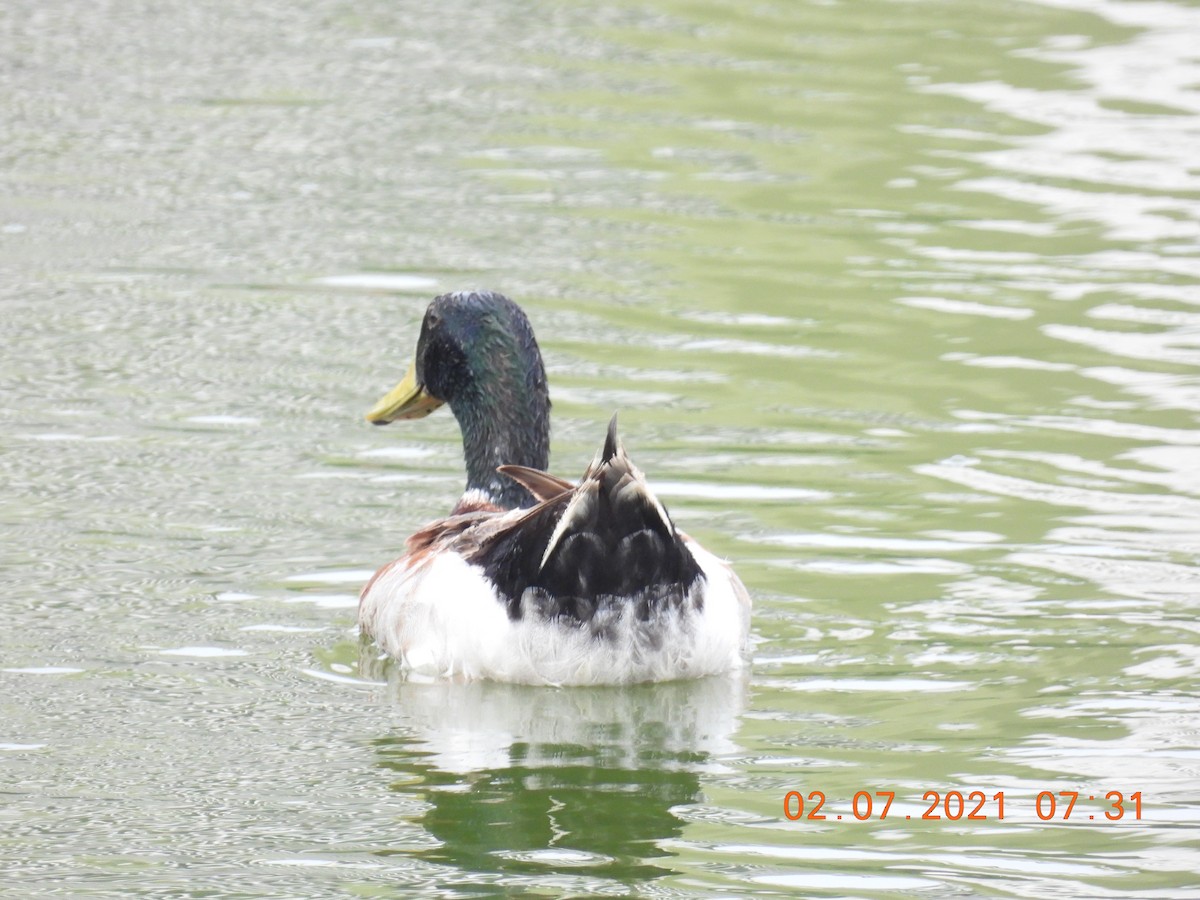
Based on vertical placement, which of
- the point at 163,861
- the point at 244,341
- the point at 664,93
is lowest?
the point at 163,861

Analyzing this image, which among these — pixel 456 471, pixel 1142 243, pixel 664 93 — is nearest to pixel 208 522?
pixel 456 471

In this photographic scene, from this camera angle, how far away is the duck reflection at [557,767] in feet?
22.3

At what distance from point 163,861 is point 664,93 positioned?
40.7 ft

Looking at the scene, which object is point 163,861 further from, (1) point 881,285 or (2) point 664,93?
(2) point 664,93

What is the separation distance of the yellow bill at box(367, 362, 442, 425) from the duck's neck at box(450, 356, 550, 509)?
341 millimetres

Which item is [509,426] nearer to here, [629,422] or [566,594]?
[566,594]

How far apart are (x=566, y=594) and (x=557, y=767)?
74 centimetres

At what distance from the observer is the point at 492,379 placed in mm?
9414

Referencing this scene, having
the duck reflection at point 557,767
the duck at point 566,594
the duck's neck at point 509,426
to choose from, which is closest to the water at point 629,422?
the duck reflection at point 557,767

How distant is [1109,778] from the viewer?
285 inches

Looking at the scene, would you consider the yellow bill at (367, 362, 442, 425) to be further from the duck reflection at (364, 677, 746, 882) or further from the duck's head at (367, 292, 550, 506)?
the duck reflection at (364, 677, 746, 882)
